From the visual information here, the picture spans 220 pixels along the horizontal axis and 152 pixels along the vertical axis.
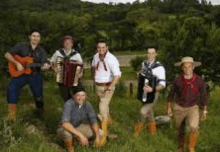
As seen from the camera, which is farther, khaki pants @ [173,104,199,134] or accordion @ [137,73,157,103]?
accordion @ [137,73,157,103]

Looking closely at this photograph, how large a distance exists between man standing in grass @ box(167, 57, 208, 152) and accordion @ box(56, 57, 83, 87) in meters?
1.79

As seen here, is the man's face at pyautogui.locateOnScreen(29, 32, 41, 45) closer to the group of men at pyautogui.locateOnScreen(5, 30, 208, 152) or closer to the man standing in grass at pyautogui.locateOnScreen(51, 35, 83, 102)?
the group of men at pyautogui.locateOnScreen(5, 30, 208, 152)

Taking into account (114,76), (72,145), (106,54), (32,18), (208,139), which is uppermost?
(32,18)

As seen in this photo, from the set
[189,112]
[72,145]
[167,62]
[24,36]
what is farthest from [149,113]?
[24,36]

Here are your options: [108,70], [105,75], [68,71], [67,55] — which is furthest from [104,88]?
[67,55]

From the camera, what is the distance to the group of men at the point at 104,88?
485 cm

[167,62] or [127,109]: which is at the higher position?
[167,62]

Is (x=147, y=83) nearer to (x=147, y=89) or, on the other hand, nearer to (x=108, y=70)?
(x=147, y=89)

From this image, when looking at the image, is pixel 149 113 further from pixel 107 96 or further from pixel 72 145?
pixel 72 145

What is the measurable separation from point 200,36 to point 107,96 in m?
5.15

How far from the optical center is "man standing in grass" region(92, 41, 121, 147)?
5488 mm

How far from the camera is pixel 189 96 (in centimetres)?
513

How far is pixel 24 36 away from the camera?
38.8 ft

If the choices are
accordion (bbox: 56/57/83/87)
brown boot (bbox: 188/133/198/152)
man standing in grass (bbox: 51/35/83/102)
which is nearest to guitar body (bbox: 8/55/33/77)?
man standing in grass (bbox: 51/35/83/102)
